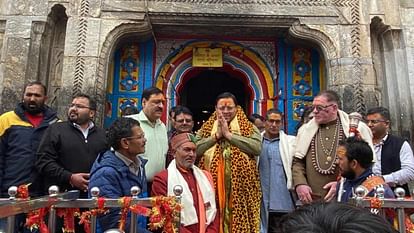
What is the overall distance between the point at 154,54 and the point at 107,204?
5202mm

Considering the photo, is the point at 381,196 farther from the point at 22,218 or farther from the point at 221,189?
the point at 22,218

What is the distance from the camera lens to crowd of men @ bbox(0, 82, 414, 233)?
3121mm

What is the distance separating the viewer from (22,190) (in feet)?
6.99

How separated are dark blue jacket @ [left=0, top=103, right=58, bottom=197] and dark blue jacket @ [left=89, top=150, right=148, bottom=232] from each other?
1.29m

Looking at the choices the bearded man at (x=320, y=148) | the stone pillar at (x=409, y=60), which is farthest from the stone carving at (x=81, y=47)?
the stone pillar at (x=409, y=60)

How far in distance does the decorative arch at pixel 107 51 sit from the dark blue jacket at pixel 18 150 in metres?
2.23

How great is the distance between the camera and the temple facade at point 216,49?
20.5 ft

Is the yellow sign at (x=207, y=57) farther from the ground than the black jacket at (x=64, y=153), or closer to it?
farther from the ground

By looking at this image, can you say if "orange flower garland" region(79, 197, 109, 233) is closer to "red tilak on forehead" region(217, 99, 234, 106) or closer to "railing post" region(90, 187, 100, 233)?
"railing post" region(90, 187, 100, 233)

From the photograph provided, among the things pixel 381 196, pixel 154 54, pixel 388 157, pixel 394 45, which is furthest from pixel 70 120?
pixel 394 45

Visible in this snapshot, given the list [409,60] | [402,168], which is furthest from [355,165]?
[409,60]

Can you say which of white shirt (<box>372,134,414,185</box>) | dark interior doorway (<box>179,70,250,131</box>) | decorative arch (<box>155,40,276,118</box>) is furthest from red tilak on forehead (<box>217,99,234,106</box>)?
dark interior doorway (<box>179,70,250,131</box>)

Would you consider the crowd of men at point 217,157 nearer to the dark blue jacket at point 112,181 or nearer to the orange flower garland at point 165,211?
the dark blue jacket at point 112,181

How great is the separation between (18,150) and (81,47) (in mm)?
2796
